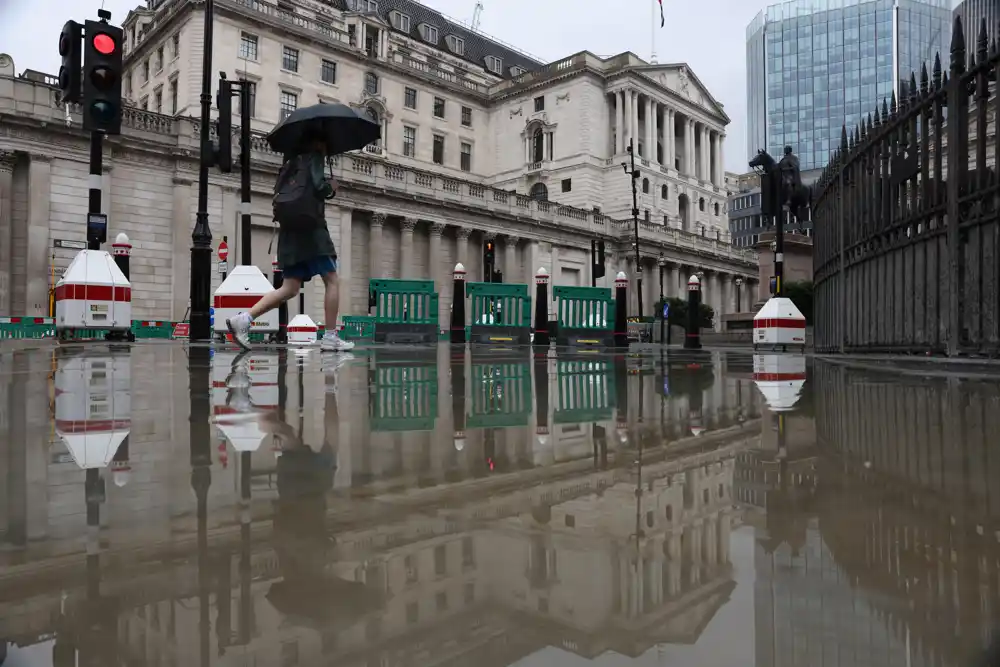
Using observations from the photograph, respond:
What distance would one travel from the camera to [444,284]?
38.9 metres

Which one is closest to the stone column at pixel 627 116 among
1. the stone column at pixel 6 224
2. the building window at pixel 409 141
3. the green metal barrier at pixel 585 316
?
the building window at pixel 409 141

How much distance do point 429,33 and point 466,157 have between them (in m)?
11.1

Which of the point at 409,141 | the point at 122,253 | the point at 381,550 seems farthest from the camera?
the point at 409,141

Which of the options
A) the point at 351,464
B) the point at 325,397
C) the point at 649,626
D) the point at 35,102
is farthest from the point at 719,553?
the point at 35,102

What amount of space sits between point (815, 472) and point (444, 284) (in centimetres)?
3734

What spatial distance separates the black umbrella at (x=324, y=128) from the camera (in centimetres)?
656

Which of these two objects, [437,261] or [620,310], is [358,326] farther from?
[620,310]

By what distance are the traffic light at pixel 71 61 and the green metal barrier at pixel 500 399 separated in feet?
23.7

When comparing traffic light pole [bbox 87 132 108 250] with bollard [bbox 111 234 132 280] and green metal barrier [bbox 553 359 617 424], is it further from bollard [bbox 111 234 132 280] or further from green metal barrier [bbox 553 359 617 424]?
green metal barrier [bbox 553 359 617 424]

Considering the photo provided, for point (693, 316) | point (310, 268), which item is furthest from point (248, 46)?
point (310, 268)

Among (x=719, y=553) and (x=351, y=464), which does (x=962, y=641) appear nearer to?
(x=719, y=553)

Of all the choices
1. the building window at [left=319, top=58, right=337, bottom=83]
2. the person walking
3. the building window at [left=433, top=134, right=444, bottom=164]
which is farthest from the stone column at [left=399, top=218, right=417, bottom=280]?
the person walking

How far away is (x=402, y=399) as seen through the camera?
388cm

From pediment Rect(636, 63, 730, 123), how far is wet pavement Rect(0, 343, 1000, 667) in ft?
195
